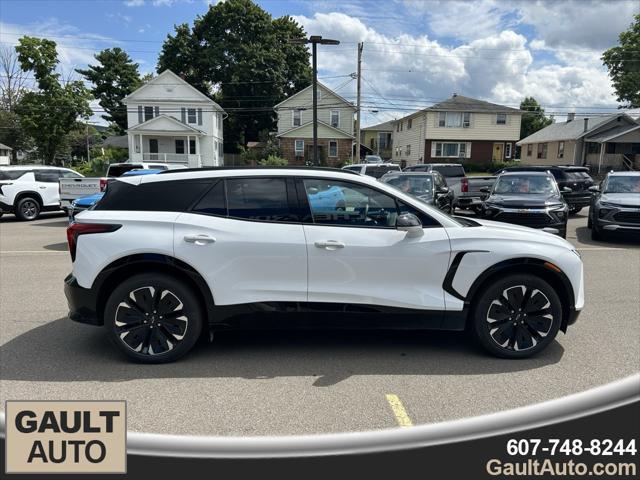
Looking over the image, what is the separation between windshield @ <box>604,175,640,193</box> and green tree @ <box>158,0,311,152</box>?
4778 cm

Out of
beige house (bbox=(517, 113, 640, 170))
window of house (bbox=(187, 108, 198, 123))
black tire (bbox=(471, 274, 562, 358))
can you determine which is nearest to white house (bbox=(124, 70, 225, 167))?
window of house (bbox=(187, 108, 198, 123))

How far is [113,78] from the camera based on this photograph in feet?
227

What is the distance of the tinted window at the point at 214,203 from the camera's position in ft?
14.1

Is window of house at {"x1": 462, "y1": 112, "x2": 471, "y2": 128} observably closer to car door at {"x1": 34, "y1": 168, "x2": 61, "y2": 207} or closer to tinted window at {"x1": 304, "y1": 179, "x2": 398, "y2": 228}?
car door at {"x1": 34, "y1": 168, "x2": 61, "y2": 207}

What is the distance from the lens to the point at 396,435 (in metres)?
1.40

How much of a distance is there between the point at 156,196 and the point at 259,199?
95cm

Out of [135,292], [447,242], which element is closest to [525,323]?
[447,242]

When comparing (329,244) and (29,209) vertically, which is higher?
(329,244)

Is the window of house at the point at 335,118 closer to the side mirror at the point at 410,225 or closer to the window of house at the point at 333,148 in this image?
the window of house at the point at 333,148

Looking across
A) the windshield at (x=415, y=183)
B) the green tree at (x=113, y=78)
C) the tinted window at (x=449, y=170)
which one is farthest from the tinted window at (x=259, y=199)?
the green tree at (x=113, y=78)

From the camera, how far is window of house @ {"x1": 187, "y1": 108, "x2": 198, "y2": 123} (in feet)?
156

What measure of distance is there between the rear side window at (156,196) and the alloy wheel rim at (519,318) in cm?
289

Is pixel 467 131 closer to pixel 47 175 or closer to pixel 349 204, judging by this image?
pixel 47 175

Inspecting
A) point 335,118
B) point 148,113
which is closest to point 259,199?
point 335,118
